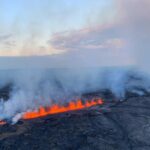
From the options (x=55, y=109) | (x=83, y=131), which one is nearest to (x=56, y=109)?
(x=55, y=109)

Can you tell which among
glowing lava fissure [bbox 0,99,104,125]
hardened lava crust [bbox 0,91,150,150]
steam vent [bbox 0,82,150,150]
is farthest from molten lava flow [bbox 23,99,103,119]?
hardened lava crust [bbox 0,91,150,150]

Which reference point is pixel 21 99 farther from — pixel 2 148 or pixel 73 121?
pixel 2 148

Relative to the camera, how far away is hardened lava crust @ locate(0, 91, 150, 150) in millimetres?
19656

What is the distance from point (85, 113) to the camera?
27.6 metres

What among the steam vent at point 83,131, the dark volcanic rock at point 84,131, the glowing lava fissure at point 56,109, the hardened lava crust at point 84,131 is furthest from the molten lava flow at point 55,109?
the dark volcanic rock at point 84,131

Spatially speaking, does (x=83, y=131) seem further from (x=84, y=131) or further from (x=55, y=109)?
(x=55, y=109)

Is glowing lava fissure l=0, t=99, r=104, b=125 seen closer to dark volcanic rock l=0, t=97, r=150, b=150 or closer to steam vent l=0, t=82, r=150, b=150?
steam vent l=0, t=82, r=150, b=150

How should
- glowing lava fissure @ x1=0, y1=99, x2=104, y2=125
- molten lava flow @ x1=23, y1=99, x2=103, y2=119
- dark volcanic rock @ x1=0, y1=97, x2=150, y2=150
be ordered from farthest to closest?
1. molten lava flow @ x1=23, y1=99, x2=103, y2=119
2. glowing lava fissure @ x1=0, y1=99, x2=104, y2=125
3. dark volcanic rock @ x1=0, y1=97, x2=150, y2=150

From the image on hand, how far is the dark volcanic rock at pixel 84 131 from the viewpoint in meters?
19.6

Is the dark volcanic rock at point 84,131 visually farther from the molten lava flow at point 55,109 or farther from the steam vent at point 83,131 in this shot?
the molten lava flow at point 55,109

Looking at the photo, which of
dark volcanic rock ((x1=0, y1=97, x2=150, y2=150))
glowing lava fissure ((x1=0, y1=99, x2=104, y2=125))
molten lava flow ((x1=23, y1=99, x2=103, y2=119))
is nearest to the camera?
dark volcanic rock ((x1=0, y1=97, x2=150, y2=150))

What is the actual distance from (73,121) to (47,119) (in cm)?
307

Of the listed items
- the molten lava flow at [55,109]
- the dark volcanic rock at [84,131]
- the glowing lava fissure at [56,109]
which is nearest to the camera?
the dark volcanic rock at [84,131]

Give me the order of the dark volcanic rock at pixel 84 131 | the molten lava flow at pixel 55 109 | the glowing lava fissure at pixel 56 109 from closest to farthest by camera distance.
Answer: the dark volcanic rock at pixel 84 131 → the glowing lava fissure at pixel 56 109 → the molten lava flow at pixel 55 109
